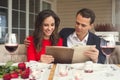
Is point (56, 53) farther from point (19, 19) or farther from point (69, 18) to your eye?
point (69, 18)

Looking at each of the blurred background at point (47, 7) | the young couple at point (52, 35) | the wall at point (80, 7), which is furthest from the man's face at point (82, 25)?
the wall at point (80, 7)

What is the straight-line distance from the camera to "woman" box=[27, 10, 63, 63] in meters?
2.76

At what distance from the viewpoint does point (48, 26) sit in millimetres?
2766

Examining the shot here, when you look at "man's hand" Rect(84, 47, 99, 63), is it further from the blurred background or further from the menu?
the blurred background

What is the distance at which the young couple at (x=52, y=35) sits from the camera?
2772mm

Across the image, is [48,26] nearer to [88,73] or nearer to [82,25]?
[82,25]

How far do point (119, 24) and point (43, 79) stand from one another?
679 cm

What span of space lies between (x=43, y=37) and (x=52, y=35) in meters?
0.10

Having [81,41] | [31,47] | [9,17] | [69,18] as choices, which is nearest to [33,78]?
[31,47]

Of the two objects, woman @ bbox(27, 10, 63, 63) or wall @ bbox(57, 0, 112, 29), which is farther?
wall @ bbox(57, 0, 112, 29)

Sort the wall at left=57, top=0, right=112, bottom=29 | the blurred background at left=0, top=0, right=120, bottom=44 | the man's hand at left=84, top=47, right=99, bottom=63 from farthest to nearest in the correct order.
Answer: the wall at left=57, top=0, right=112, bottom=29, the blurred background at left=0, top=0, right=120, bottom=44, the man's hand at left=84, top=47, right=99, bottom=63

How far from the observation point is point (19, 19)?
21.9 ft

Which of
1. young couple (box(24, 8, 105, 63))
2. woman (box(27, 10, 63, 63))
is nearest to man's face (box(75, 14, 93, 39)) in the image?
young couple (box(24, 8, 105, 63))

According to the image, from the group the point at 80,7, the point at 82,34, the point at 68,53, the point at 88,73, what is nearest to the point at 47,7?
the point at 80,7
